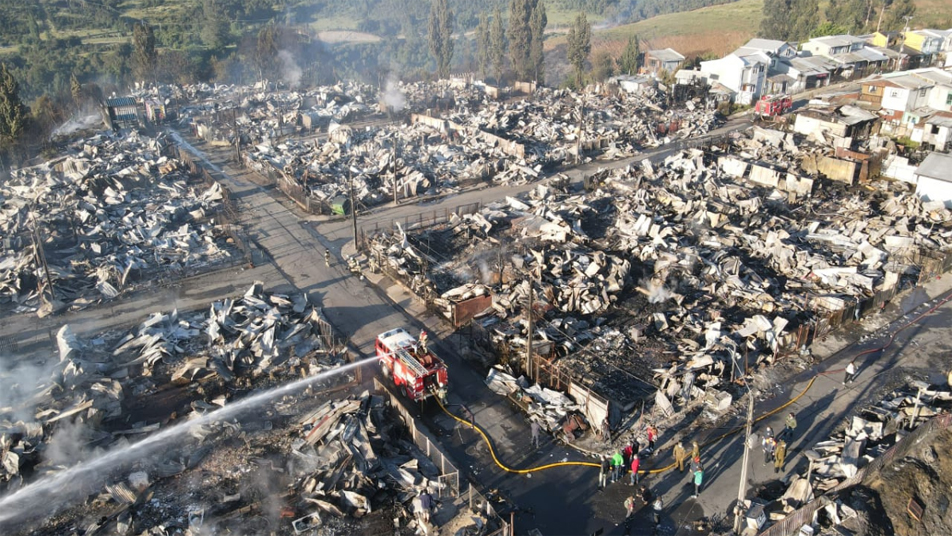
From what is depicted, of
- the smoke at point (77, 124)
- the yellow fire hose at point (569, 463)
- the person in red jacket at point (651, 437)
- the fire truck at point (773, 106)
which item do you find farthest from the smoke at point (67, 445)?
the fire truck at point (773, 106)

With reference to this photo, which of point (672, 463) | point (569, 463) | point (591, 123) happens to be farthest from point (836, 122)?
point (569, 463)

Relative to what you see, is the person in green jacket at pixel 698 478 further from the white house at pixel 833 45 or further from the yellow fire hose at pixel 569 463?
the white house at pixel 833 45

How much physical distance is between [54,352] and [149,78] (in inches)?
2901

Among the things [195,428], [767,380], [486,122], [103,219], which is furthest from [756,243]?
[103,219]

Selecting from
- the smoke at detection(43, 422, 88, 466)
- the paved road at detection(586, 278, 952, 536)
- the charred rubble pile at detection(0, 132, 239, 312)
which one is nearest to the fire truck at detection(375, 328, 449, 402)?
the paved road at detection(586, 278, 952, 536)

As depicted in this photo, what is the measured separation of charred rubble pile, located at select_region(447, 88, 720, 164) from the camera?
51.6 metres

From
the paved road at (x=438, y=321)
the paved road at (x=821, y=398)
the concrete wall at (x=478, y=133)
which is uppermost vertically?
the concrete wall at (x=478, y=133)

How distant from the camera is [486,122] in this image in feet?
188

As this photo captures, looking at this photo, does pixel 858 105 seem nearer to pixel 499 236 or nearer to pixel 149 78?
pixel 499 236

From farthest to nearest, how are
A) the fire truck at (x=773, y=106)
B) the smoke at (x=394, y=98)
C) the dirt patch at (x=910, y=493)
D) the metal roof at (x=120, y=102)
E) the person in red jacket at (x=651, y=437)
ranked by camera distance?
the smoke at (x=394, y=98), the metal roof at (x=120, y=102), the fire truck at (x=773, y=106), the person in red jacket at (x=651, y=437), the dirt patch at (x=910, y=493)

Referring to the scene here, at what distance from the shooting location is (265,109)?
68.5 m

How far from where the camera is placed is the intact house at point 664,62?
258 ft

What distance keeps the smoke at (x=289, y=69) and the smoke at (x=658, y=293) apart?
74626 millimetres

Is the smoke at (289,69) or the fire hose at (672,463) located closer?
the fire hose at (672,463)
